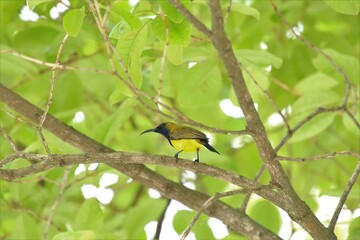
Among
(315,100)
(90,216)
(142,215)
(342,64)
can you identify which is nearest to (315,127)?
(315,100)

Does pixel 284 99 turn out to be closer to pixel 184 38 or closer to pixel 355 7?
pixel 355 7

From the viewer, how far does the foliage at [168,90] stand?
251 centimetres

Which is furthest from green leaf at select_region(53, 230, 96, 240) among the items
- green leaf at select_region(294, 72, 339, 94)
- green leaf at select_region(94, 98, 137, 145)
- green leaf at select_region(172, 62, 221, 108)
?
green leaf at select_region(294, 72, 339, 94)

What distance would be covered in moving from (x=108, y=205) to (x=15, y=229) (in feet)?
4.69

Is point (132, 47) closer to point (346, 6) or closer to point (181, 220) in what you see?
point (346, 6)

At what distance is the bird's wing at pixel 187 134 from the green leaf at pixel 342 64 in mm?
664

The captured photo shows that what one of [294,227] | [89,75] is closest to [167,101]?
[89,75]

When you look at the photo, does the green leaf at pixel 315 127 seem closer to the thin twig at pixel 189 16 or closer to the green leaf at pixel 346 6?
the green leaf at pixel 346 6

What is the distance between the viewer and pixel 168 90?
Answer: 304 centimetres

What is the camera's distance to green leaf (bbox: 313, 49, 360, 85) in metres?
2.87

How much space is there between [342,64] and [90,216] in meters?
1.19

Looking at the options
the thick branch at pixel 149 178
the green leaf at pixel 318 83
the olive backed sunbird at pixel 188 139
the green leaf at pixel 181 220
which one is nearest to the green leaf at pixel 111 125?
the thick branch at pixel 149 178

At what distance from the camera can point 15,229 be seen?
9.56ft

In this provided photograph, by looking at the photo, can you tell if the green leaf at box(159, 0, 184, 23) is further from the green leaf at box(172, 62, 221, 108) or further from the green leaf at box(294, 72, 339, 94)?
the green leaf at box(294, 72, 339, 94)
